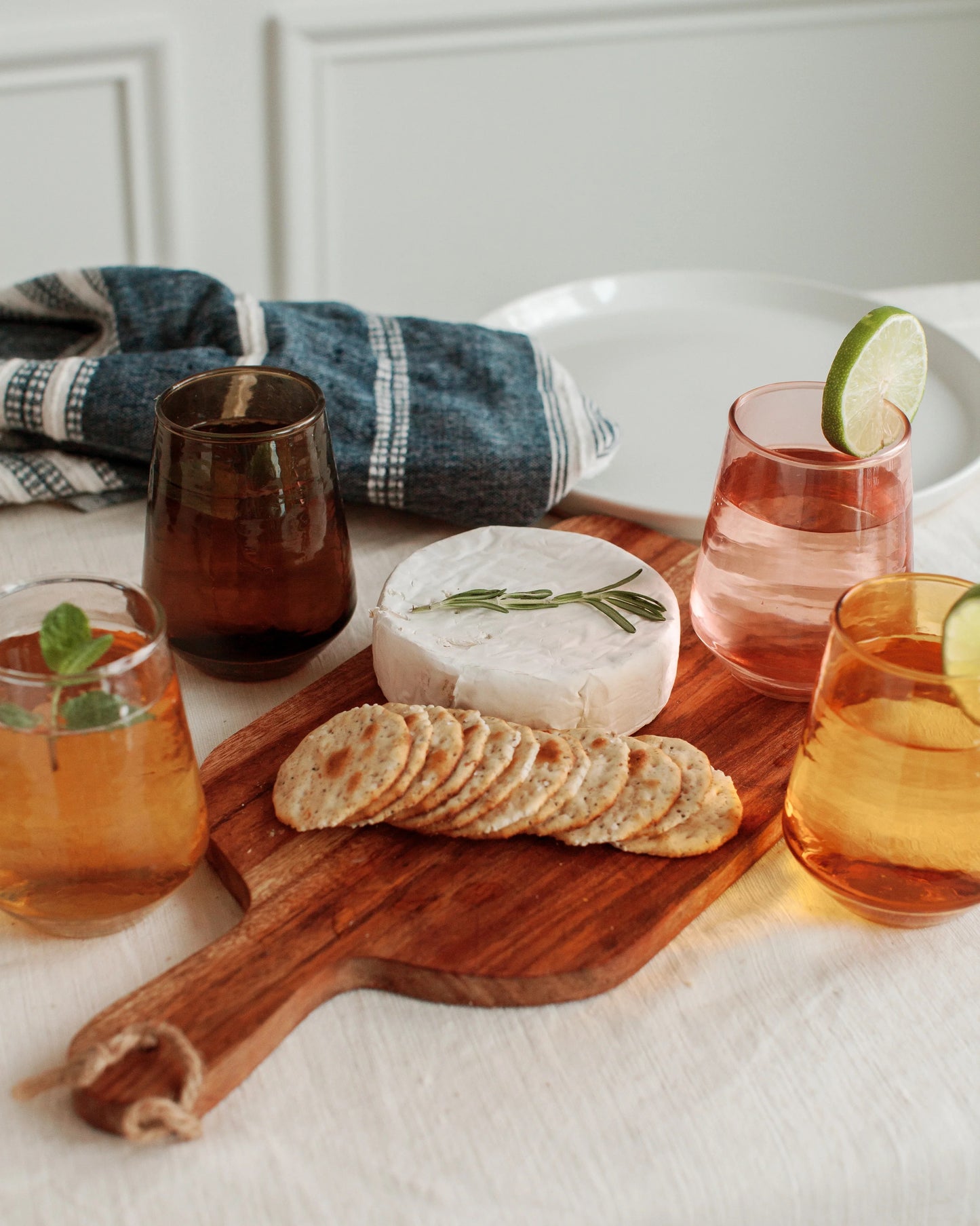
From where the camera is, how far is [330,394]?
141cm

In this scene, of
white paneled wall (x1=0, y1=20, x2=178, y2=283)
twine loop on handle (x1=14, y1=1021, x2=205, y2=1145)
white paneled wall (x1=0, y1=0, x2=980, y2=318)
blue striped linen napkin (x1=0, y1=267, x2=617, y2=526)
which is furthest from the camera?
white paneled wall (x1=0, y1=0, x2=980, y2=318)

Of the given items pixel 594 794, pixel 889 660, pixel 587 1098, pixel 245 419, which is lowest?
pixel 587 1098

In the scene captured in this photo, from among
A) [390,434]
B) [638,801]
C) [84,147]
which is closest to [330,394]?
[390,434]

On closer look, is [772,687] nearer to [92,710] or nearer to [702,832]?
[702,832]

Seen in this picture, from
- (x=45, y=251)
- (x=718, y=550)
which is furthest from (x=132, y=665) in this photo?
(x=45, y=251)

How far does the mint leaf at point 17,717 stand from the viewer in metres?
0.80

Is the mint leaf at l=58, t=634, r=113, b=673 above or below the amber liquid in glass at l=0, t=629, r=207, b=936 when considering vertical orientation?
above

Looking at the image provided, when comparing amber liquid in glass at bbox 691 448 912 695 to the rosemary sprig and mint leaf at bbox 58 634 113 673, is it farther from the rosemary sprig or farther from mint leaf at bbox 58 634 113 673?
mint leaf at bbox 58 634 113 673

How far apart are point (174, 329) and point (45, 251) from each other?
1600 mm

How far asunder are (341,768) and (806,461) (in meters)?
0.48

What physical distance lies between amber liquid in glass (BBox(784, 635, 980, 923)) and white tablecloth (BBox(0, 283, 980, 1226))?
0.06 meters

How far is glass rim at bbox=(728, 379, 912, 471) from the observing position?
1.05 m

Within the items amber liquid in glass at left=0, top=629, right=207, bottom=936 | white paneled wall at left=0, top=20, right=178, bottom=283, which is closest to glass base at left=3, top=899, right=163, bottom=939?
amber liquid in glass at left=0, top=629, right=207, bottom=936

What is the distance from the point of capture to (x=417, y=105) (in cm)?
301
